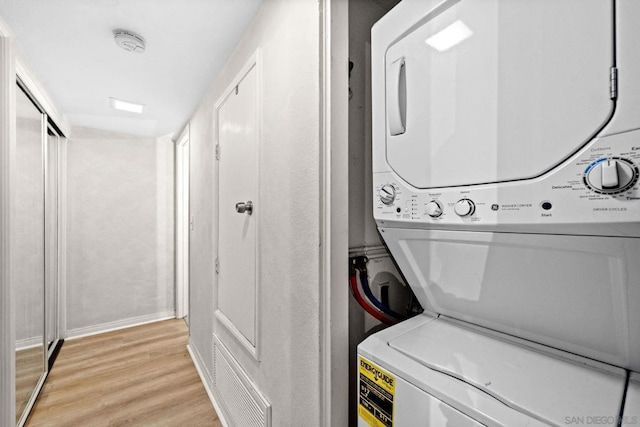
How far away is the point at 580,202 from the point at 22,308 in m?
2.71

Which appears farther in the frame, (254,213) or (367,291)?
(254,213)

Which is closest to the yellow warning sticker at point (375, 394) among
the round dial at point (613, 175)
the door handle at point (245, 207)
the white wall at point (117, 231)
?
the round dial at point (613, 175)

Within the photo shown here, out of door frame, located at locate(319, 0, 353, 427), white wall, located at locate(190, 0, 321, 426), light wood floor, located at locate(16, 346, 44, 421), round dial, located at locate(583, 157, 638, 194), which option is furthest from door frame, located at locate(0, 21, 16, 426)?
round dial, located at locate(583, 157, 638, 194)

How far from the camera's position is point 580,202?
1.60 ft

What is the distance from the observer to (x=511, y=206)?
57cm

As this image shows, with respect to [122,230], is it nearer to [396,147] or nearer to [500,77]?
[396,147]

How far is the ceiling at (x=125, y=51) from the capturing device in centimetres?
141

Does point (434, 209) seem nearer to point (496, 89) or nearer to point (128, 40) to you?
point (496, 89)

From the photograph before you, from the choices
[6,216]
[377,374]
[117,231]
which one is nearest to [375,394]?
[377,374]

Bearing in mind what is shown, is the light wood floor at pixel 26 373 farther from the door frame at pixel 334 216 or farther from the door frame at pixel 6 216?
the door frame at pixel 334 216

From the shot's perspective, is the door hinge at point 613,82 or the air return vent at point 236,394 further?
the air return vent at point 236,394

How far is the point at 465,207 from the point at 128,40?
6.32 feet

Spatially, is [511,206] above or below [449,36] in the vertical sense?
below

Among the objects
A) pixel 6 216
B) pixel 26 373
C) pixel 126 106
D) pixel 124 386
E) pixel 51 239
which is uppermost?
pixel 126 106
